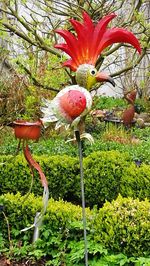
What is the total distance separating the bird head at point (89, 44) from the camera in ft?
7.28

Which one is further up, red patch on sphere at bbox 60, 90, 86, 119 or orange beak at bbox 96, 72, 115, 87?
orange beak at bbox 96, 72, 115, 87

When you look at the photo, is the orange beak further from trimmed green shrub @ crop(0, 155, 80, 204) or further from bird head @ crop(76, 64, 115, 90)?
trimmed green shrub @ crop(0, 155, 80, 204)

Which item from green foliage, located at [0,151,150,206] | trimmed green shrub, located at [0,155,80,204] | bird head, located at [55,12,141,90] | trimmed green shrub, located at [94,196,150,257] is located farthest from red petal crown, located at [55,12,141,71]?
trimmed green shrub, located at [0,155,80,204]

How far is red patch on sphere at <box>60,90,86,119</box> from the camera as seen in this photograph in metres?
2.14

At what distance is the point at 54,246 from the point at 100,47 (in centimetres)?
185

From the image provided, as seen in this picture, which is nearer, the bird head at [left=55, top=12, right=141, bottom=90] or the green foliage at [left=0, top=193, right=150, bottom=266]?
the bird head at [left=55, top=12, right=141, bottom=90]

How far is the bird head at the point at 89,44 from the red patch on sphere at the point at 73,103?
0.12 m

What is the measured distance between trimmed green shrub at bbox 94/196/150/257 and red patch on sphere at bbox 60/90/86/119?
4.42 feet

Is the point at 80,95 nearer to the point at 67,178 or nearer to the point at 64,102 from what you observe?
the point at 64,102

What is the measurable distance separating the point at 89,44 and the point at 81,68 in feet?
0.40

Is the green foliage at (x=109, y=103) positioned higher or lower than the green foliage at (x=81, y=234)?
higher

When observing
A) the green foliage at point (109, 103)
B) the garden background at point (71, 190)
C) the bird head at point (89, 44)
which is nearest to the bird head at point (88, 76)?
the bird head at point (89, 44)

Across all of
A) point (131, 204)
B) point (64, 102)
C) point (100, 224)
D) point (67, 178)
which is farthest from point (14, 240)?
point (64, 102)

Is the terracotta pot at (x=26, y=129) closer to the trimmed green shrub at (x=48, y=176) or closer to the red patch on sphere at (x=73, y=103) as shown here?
the red patch on sphere at (x=73, y=103)
